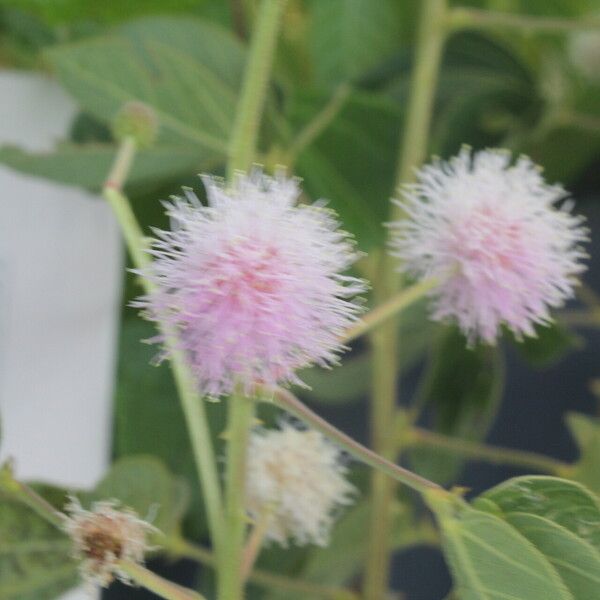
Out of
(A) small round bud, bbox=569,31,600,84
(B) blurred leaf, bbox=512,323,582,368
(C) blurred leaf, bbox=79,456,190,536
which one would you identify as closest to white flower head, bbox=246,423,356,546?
(C) blurred leaf, bbox=79,456,190,536

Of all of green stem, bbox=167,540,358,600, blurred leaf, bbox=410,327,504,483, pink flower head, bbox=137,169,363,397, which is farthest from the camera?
blurred leaf, bbox=410,327,504,483

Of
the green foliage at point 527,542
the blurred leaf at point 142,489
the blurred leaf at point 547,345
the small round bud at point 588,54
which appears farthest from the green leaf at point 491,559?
the small round bud at point 588,54

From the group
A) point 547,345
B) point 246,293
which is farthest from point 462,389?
point 246,293

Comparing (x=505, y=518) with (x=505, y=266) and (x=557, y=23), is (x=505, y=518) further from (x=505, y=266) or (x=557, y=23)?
(x=557, y=23)

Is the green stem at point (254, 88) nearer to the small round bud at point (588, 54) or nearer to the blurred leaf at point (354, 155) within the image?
the blurred leaf at point (354, 155)

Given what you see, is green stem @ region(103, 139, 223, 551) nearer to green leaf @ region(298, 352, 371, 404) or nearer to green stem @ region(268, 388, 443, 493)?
green stem @ region(268, 388, 443, 493)

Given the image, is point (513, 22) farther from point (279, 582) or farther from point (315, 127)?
point (279, 582)

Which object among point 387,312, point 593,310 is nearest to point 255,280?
point 387,312
